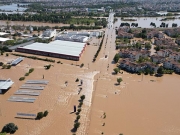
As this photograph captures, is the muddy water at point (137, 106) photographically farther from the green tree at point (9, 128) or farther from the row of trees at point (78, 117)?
the green tree at point (9, 128)

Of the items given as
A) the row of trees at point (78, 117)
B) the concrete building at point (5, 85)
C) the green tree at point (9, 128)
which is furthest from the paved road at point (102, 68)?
the concrete building at point (5, 85)

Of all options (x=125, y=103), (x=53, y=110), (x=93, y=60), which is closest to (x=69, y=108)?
(x=53, y=110)

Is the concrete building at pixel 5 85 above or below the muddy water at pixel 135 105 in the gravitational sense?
above

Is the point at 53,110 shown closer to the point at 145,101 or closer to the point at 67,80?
the point at 67,80

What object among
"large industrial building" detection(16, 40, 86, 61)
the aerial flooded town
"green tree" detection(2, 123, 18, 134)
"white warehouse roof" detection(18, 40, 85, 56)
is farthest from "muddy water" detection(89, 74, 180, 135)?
"white warehouse roof" detection(18, 40, 85, 56)

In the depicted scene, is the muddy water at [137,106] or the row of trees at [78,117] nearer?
the row of trees at [78,117]

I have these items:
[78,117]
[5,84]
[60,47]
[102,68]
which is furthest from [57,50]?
[78,117]

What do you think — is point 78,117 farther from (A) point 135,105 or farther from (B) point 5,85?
(B) point 5,85
